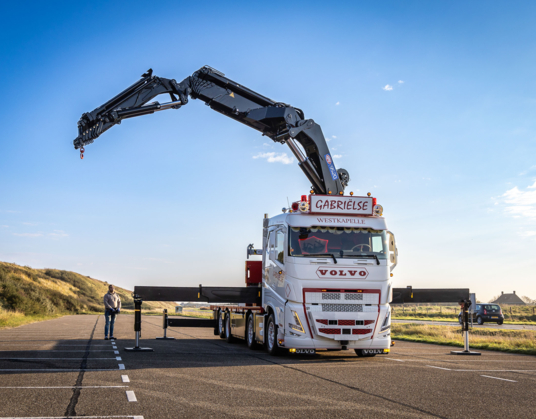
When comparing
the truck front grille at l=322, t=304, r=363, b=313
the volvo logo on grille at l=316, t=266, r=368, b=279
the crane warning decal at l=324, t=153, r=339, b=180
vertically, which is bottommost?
the truck front grille at l=322, t=304, r=363, b=313

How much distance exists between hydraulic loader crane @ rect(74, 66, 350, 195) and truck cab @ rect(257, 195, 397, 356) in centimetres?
395

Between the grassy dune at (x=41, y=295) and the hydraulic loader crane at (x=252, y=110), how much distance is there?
602 inches

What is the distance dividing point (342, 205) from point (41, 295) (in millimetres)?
40700

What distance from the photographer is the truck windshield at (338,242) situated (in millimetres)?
12648

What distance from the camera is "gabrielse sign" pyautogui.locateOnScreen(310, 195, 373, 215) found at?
43.5 feet

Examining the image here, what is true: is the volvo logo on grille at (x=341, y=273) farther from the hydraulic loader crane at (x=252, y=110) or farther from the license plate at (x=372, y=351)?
the hydraulic loader crane at (x=252, y=110)

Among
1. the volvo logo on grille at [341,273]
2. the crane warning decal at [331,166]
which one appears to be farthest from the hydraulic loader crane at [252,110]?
the volvo logo on grille at [341,273]

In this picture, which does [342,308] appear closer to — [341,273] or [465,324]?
[341,273]

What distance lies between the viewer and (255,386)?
8.20 metres

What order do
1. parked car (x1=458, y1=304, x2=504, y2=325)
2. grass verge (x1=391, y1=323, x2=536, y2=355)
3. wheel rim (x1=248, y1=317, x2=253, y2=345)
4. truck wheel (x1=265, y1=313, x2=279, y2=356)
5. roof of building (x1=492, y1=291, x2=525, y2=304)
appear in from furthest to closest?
roof of building (x1=492, y1=291, x2=525, y2=304), parked car (x1=458, y1=304, x2=504, y2=325), grass verge (x1=391, y1=323, x2=536, y2=355), wheel rim (x1=248, y1=317, x2=253, y2=345), truck wheel (x1=265, y1=313, x2=279, y2=356)

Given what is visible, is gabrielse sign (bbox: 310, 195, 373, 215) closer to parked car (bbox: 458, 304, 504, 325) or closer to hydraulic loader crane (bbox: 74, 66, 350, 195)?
hydraulic loader crane (bbox: 74, 66, 350, 195)

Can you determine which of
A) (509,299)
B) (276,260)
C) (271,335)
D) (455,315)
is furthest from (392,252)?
(509,299)

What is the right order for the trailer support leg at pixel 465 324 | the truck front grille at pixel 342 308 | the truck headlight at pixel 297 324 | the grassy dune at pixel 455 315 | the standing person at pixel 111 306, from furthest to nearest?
the grassy dune at pixel 455 315 → the standing person at pixel 111 306 → the trailer support leg at pixel 465 324 → the truck front grille at pixel 342 308 → the truck headlight at pixel 297 324

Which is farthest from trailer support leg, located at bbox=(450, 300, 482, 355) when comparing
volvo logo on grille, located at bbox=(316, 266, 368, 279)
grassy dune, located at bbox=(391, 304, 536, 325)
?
grassy dune, located at bbox=(391, 304, 536, 325)
